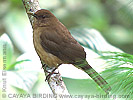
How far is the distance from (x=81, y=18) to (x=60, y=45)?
8.49 feet

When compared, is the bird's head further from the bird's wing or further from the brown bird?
the bird's wing

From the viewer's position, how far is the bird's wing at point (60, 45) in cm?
271

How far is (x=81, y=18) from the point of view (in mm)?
5227

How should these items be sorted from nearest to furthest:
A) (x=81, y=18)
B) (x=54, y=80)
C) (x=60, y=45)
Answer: (x=54, y=80) → (x=60, y=45) → (x=81, y=18)

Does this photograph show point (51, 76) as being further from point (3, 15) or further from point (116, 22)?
point (116, 22)

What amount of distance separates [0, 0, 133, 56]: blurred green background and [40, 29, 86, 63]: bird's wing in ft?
5.02

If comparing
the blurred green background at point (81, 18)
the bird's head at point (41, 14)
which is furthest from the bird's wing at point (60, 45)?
the blurred green background at point (81, 18)

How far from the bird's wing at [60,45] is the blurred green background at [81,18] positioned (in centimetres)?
153

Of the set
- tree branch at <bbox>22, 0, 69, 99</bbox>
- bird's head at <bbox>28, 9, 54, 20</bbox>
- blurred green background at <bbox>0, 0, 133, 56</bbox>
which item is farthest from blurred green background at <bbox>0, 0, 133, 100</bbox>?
bird's head at <bbox>28, 9, 54, 20</bbox>

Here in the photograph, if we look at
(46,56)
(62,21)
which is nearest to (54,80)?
(46,56)

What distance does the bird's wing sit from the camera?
2.71m

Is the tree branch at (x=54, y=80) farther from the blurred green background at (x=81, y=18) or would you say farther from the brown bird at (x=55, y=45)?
the blurred green background at (x=81, y=18)

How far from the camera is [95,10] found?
5203mm

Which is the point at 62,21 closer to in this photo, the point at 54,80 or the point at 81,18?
the point at 81,18
